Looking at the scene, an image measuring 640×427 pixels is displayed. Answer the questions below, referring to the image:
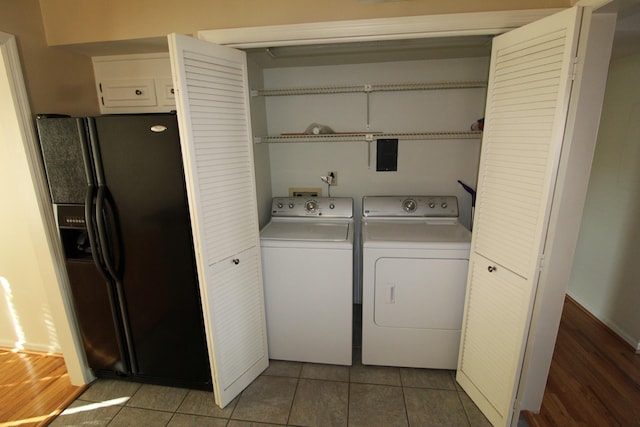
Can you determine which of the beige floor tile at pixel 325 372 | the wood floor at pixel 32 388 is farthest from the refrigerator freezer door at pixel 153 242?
the beige floor tile at pixel 325 372

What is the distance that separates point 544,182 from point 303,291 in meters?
1.48

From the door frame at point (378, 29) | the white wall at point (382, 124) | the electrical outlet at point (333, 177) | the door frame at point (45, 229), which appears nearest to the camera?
the door frame at point (378, 29)

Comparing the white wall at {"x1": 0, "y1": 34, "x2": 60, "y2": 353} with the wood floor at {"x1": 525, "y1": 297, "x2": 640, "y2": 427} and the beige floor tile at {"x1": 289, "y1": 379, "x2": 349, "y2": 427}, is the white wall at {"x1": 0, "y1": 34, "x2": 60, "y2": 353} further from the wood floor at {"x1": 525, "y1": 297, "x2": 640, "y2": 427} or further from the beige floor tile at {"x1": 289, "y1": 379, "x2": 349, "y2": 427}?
the wood floor at {"x1": 525, "y1": 297, "x2": 640, "y2": 427}

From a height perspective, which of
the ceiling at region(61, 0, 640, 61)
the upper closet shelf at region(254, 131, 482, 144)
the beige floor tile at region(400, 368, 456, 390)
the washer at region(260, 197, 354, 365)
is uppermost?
the ceiling at region(61, 0, 640, 61)

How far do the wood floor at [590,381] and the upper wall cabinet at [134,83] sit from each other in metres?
3.11

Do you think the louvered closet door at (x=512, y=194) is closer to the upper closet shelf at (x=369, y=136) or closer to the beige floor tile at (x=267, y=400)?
the upper closet shelf at (x=369, y=136)

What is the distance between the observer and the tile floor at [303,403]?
1.77 m

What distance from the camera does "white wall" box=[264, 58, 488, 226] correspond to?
7.70ft

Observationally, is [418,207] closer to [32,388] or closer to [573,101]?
[573,101]

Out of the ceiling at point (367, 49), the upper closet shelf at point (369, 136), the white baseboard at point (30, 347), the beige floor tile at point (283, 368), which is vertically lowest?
the beige floor tile at point (283, 368)

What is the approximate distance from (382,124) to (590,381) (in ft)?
7.55

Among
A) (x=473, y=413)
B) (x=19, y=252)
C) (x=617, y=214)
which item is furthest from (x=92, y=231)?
(x=617, y=214)

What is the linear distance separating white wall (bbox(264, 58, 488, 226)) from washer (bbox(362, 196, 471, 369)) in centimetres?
52

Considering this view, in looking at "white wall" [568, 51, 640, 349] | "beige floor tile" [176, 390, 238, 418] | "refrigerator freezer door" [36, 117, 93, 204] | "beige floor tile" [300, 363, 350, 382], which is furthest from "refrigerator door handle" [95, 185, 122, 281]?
"white wall" [568, 51, 640, 349]
